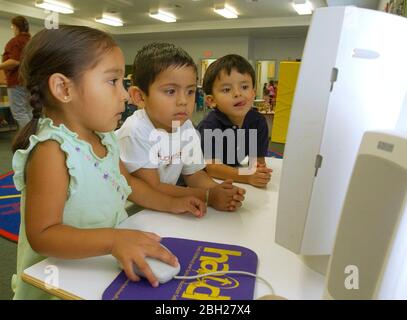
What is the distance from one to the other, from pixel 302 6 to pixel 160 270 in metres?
7.73

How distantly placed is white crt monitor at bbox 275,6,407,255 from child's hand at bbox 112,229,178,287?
203 millimetres

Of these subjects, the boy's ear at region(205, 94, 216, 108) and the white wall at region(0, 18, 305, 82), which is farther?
the white wall at region(0, 18, 305, 82)

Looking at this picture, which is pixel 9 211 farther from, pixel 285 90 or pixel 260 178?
pixel 285 90

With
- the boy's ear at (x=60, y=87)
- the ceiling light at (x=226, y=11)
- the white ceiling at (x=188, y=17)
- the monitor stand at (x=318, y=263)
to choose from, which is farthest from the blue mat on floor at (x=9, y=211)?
the ceiling light at (x=226, y=11)

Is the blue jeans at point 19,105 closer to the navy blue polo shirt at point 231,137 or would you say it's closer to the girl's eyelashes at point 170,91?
the navy blue polo shirt at point 231,137

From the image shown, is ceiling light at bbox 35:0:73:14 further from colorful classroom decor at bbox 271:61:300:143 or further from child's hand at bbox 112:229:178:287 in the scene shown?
child's hand at bbox 112:229:178:287

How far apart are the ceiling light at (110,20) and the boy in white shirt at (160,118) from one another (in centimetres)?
860

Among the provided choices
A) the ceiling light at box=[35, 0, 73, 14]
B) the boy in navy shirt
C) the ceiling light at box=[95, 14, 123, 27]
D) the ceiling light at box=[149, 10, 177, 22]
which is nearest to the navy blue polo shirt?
the boy in navy shirt

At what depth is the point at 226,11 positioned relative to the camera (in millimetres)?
7496

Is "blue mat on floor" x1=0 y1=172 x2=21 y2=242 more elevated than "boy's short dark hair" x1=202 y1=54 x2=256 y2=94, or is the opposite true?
"boy's short dark hair" x1=202 y1=54 x2=256 y2=94

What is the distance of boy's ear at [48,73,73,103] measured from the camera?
581mm
